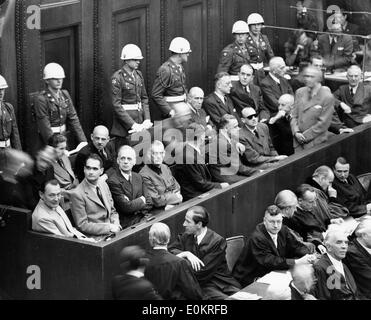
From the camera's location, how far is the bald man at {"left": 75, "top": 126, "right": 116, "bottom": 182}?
11.8 metres

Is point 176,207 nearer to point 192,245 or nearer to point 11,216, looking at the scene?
point 192,245

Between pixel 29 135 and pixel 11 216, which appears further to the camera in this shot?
pixel 29 135

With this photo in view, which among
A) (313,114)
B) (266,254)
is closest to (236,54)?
(313,114)

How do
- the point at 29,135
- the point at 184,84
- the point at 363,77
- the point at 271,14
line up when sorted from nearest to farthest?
the point at 29,135
the point at 184,84
the point at 363,77
the point at 271,14

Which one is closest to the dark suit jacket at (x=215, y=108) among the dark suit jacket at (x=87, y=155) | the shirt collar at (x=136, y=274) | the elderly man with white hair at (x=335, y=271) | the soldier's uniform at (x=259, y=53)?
the soldier's uniform at (x=259, y=53)

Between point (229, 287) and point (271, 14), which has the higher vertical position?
point (271, 14)

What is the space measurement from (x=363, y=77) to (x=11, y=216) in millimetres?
6387

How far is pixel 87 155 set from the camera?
38.6 feet

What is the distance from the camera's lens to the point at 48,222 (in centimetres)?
1033

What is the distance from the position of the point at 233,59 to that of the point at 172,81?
158 centimetres

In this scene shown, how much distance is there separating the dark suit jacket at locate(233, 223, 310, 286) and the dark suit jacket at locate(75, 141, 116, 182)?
1.65 meters

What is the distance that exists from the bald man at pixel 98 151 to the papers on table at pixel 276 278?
2167mm

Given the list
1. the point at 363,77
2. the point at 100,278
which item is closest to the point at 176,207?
the point at 100,278

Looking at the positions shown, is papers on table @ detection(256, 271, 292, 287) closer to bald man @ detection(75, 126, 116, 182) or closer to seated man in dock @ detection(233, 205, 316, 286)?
seated man in dock @ detection(233, 205, 316, 286)
